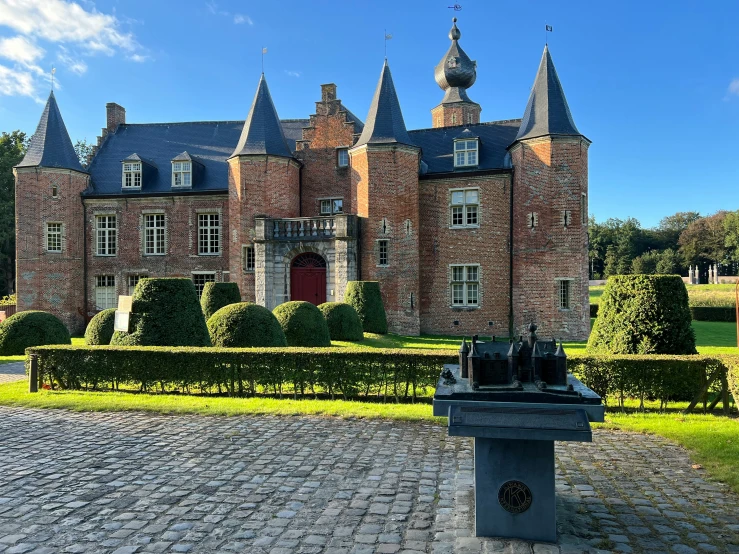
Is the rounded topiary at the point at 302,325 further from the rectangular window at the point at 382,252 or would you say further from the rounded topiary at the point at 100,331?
the rectangular window at the point at 382,252

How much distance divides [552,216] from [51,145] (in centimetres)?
2360

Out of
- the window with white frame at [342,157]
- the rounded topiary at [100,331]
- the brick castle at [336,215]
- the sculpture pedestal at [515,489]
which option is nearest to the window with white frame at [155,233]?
the brick castle at [336,215]

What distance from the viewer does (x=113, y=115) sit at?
95.2 ft

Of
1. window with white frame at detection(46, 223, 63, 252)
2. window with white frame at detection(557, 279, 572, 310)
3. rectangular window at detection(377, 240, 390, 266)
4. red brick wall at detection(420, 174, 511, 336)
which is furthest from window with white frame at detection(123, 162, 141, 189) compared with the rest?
window with white frame at detection(557, 279, 572, 310)

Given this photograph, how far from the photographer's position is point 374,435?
7.22 metres

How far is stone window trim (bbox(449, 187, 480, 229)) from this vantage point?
23109 mm

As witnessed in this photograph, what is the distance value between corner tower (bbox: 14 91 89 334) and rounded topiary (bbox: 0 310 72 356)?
939 centimetres

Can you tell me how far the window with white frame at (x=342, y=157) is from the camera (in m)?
24.9

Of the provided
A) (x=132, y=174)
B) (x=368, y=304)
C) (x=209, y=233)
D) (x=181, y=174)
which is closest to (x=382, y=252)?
(x=368, y=304)

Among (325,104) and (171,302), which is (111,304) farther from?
(171,302)

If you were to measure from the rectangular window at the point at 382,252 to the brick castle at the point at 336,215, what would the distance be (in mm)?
83

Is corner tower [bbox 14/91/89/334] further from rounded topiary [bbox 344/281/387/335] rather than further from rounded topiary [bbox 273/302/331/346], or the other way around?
rounded topiary [bbox 273/302/331/346]

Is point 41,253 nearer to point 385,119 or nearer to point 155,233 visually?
point 155,233

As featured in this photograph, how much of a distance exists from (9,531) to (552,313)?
19671 mm
